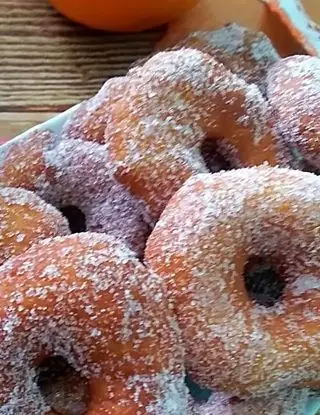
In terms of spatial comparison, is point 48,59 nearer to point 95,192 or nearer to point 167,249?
point 95,192

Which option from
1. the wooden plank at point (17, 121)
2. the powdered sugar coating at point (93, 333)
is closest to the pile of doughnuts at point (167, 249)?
the powdered sugar coating at point (93, 333)

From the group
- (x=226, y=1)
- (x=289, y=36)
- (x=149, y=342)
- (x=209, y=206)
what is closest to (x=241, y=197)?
(x=209, y=206)

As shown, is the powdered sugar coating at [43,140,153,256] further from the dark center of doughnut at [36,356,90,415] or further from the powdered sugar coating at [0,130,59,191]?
the dark center of doughnut at [36,356,90,415]

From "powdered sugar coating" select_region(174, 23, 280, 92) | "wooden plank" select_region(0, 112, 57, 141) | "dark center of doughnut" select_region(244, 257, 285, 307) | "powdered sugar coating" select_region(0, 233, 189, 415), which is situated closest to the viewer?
"powdered sugar coating" select_region(0, 233, 189, 415)

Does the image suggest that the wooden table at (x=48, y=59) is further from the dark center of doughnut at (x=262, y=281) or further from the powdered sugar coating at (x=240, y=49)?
the dark center of doughnut at (x=262, y=281)

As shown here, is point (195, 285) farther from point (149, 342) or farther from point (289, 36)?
point (289, 36)

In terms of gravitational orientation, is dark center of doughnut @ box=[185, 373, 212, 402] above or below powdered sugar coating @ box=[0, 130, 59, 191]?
below

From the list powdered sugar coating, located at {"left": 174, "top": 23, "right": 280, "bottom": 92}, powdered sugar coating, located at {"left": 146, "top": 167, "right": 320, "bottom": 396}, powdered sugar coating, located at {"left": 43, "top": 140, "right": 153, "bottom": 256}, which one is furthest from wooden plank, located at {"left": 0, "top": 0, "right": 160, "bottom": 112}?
powdered sugar coating, located at {"left": 146, "top": 167, "right": 320, "bottom": 396}
